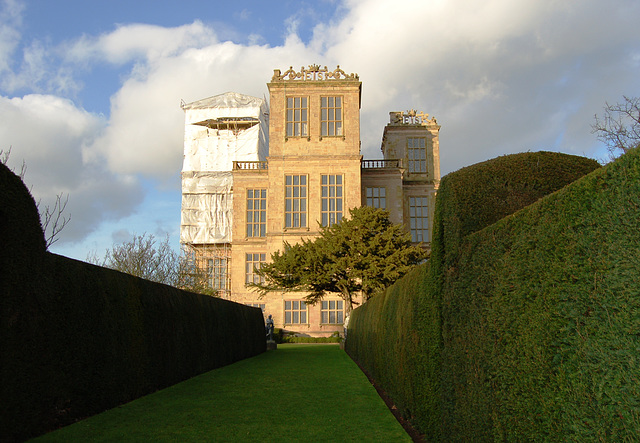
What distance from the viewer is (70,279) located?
668 cm

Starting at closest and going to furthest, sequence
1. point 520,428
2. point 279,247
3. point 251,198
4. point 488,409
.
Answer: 1. point 520,428
2. point 488,409
3. point 279,247
4. point 251,198

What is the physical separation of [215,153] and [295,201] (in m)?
17.3

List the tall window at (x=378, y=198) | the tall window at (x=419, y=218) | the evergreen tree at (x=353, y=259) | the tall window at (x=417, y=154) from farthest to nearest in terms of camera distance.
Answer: the tall window at (x=417, y=154)
the tall window at (x=419, y=218)
the tall window at (x=378, y=198)
the evergreen tree at (x=353, y=259)

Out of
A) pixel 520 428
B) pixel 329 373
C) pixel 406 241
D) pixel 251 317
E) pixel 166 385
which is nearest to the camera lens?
pixel 520 428

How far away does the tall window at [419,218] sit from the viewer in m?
33.2

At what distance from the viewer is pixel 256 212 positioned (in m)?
32.8

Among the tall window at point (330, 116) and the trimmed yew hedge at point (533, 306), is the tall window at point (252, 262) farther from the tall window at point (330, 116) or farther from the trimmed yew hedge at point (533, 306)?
the trimmed yew hedge at point (533, 306)

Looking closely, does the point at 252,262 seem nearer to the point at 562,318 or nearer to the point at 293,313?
the point at 293,313

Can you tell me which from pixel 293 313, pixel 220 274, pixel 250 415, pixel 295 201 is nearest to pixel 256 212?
pixel 295 201

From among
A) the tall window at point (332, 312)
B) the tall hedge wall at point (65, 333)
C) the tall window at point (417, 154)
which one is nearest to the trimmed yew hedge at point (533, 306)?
the tall hedge wall at point (65, 333)

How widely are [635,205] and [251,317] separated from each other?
720 inches

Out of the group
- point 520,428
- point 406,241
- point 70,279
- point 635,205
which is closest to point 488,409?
point 520,428

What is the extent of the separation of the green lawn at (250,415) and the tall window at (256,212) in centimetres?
2202

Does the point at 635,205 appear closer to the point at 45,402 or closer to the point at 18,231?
the point at 18,231
